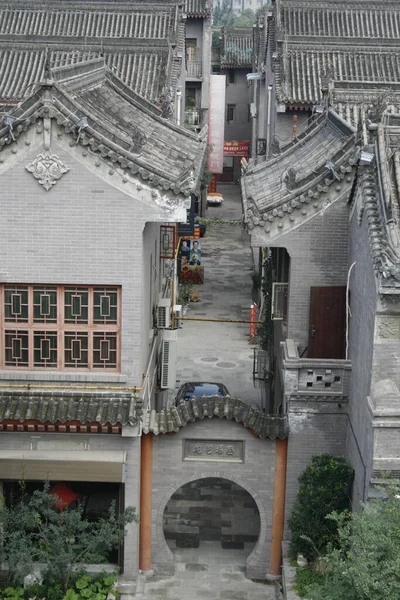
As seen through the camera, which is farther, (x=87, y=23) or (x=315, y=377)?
(x=87, y=23)

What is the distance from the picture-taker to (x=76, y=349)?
66.1 feet

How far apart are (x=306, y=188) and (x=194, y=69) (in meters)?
43.2

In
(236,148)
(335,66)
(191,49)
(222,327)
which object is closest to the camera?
(222,327)

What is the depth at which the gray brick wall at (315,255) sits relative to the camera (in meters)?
20.7

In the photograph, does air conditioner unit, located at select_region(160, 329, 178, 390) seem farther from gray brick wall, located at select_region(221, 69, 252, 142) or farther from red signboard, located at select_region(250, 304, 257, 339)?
gray brick wall, located at select_region(221, 69, 252, 142)

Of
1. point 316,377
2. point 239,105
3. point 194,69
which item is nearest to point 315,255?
point 316,377

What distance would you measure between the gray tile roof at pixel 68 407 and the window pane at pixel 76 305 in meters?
1.59

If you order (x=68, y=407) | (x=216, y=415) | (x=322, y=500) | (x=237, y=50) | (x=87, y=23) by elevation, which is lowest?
(x=322, y=500)

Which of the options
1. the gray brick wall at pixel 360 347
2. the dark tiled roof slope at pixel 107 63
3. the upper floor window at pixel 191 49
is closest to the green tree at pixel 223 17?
the upper floor window at pixel 191 49

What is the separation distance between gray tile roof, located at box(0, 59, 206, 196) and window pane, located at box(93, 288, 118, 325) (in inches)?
102

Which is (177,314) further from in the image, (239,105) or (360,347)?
(239,105)

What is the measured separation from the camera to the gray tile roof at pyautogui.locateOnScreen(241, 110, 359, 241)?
20.5 metres

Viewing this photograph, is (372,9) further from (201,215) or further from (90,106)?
(90,106)

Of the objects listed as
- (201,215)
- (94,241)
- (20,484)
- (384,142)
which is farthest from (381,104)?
(201,215)
